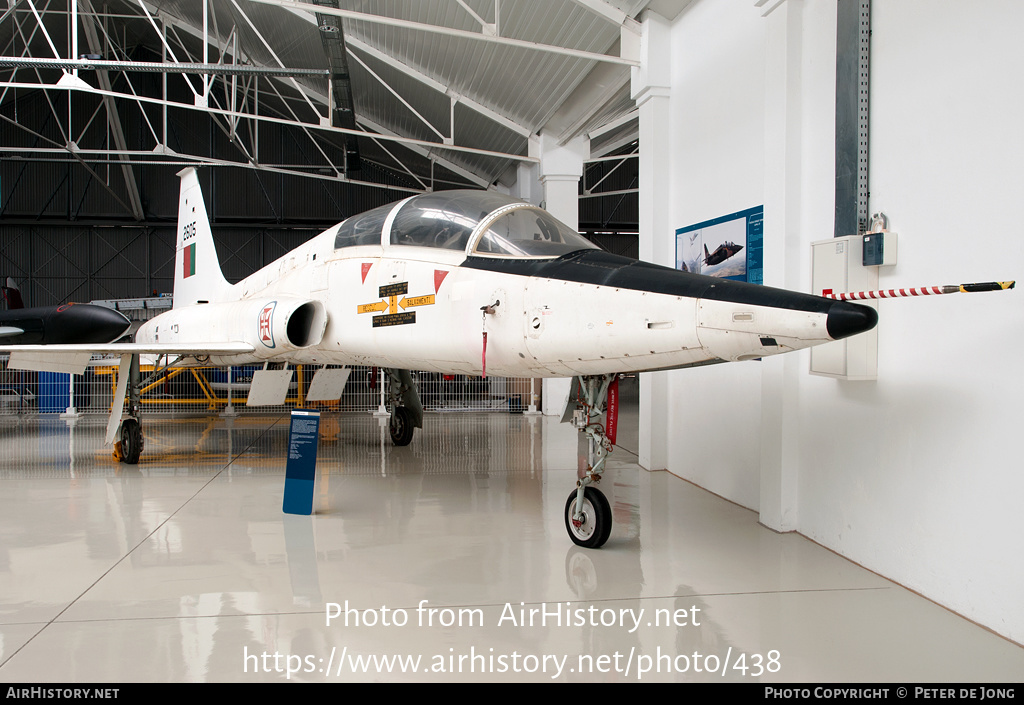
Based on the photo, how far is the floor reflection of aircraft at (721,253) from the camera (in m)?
6.25

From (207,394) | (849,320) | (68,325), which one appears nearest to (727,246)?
(849,320)

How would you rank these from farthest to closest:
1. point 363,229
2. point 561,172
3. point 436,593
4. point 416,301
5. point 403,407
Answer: point 561,172 < point 403,407 < point 363,229 < point 416,301 < point 436,593

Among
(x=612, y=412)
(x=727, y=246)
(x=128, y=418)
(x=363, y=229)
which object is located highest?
(x=363, y=229)

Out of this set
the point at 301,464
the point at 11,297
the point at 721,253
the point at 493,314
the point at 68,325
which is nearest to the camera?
the point at 493,314

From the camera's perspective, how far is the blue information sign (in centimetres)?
568

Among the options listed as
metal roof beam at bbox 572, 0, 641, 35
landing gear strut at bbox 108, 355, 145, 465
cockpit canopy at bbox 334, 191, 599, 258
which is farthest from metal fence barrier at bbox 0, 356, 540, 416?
cockpit canopy at bbox 334, 191, 599, 258

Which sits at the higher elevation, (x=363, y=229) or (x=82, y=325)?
(x=363, y=229)

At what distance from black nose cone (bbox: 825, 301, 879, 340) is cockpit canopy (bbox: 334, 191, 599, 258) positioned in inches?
75.2

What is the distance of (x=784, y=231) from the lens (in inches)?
203

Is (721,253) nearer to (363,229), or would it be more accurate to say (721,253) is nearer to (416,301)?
(416,301)

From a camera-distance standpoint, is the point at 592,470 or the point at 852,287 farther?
the point at 592,470

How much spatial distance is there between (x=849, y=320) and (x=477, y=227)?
2752mm

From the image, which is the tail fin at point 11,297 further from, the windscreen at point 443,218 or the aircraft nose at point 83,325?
the windscreen at point 443,218

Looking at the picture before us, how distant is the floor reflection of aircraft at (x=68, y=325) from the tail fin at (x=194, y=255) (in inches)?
92.6
